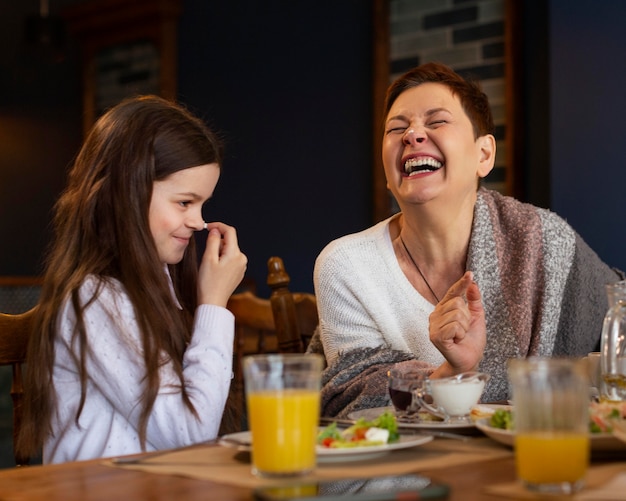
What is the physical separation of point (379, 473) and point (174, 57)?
4.67 m

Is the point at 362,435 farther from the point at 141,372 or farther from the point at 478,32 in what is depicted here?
the point at 478,32

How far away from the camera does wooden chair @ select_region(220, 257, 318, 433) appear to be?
1.99m

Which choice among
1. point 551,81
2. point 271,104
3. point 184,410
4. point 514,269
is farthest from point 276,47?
point 184,410

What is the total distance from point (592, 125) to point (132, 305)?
2204 millimetres

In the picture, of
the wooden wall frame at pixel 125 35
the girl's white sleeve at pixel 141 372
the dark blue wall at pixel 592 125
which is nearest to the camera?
the girl's white sleeve at pixel 141 372

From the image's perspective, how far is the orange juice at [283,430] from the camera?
93 cm

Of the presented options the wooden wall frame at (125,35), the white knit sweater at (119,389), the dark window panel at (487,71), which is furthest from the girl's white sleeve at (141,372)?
the wooden wall frame at (125,35)

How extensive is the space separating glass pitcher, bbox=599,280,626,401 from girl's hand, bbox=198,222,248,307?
60cm

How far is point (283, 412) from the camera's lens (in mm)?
937

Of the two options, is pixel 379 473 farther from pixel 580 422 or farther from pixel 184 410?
pixel 184 410

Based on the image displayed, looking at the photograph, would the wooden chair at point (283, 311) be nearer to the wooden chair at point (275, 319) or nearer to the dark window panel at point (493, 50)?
the wooden chair at point (275, 319)

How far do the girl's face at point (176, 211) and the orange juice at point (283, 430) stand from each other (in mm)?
748

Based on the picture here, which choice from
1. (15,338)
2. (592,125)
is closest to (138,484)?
(15,338)

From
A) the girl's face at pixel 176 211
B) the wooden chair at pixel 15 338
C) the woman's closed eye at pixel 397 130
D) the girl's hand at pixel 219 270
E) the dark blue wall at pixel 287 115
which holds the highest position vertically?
the dark blue wall at pixel 287 115
